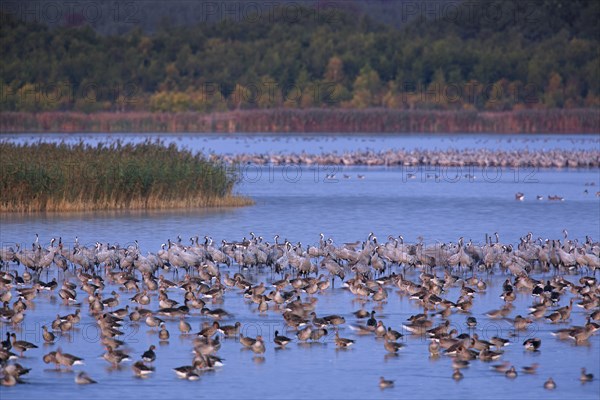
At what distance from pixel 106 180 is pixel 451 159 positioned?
24.0 metres

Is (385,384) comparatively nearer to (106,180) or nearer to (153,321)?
(153,321)

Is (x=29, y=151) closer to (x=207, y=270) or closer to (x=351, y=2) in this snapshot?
(x=207, y=270)

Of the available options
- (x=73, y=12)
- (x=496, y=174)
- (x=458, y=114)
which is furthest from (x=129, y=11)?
(x=496, y=174)

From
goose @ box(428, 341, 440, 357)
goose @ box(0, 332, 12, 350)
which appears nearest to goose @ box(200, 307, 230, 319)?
goose @ box(0, 332, 12, 350)

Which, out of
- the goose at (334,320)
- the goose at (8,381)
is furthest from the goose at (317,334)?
the goose at (8,381)

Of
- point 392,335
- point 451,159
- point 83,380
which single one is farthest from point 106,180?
point 451,159

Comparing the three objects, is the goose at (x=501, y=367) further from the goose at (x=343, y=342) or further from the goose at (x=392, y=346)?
the goose at (x=343, y=342)

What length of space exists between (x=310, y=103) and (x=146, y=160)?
2469 inches

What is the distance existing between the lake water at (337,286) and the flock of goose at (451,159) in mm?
472

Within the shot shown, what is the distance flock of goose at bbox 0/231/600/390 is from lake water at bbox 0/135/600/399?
0.45ft

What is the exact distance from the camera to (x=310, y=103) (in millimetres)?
92812

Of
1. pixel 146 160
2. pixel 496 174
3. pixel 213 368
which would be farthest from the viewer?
pixel 496 174

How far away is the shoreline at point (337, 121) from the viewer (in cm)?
7856

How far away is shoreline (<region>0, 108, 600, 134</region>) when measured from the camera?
78562mm
